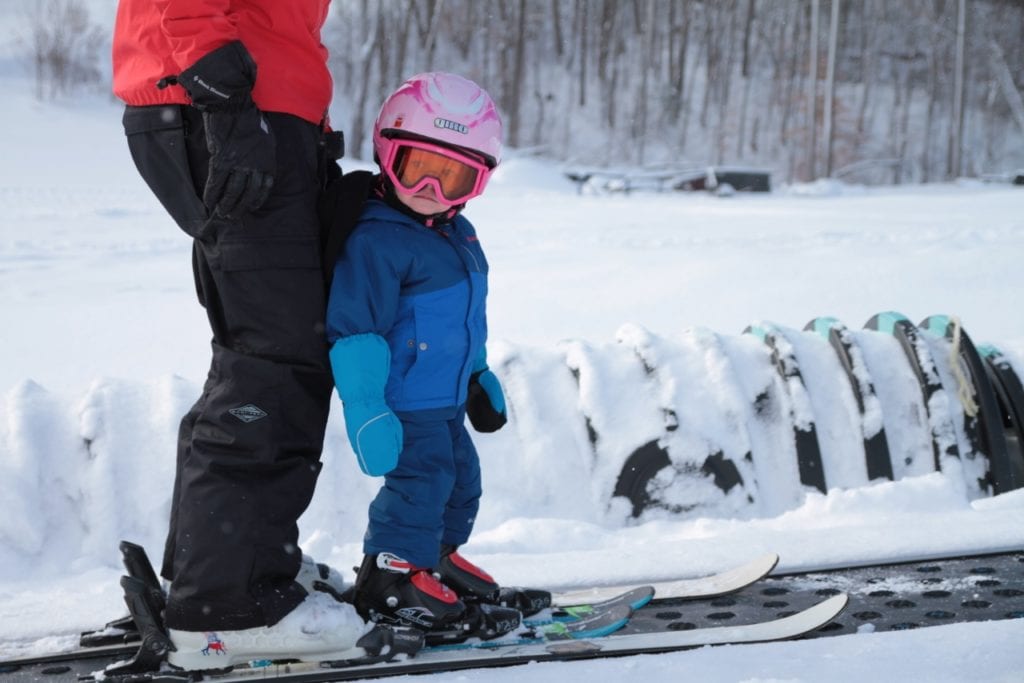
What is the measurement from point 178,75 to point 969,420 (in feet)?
9.34

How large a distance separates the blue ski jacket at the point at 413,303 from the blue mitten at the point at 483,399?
207 mm

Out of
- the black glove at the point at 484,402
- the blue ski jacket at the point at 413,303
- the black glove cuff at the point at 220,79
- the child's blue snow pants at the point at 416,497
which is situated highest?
the black glove cuff at the point at 220,79

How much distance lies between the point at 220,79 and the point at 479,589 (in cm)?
124

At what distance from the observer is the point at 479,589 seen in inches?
93.6

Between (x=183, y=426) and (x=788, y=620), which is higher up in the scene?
(x=183, y=426)

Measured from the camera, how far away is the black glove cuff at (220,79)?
1.78m

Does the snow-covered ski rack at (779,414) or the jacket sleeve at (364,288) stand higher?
the jacket sleeve at (364,288)

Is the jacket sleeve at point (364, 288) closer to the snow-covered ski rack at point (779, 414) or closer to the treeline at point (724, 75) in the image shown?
the snow-covered ski rack at point (779, 414)

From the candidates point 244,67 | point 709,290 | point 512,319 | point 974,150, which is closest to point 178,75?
point 244,67

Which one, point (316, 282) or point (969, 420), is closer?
point (316, 282)

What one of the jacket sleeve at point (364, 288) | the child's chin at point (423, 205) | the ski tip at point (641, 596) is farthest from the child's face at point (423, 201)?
the ski tip at point (641, 596)

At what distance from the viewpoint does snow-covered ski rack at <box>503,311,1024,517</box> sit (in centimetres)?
338

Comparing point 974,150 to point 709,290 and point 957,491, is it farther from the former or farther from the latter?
point 957,491

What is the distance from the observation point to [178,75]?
6.02 feet
